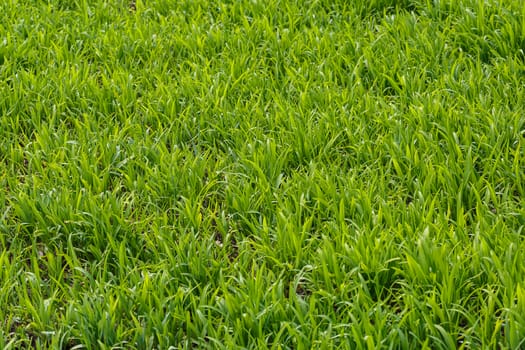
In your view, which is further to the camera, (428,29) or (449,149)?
(428,29)

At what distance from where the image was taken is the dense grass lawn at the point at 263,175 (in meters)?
2.63

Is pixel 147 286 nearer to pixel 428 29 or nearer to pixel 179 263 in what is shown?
pixel 179 263

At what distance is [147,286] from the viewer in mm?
2717

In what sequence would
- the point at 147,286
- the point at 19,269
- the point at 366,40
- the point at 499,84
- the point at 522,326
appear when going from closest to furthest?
the point at 522,326, the point at 147,286, the point at 19,269, the point at 499,84, the point at 366,40

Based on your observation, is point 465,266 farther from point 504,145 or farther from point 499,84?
point 499,84

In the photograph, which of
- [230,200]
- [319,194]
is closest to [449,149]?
[319,194]

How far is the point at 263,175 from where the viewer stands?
129 inches

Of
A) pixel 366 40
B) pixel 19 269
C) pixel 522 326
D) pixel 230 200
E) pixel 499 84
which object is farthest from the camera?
pixel 366 40

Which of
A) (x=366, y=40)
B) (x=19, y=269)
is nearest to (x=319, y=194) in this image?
(x=19, y=269)

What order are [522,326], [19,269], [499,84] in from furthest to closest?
1. [499,84]
2. [19,269]
3. [522,326]

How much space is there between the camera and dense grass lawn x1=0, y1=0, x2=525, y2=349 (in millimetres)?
2629

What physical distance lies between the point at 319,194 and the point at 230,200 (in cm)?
35

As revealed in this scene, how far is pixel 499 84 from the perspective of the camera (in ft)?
12.3

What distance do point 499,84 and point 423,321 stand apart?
1.58m
